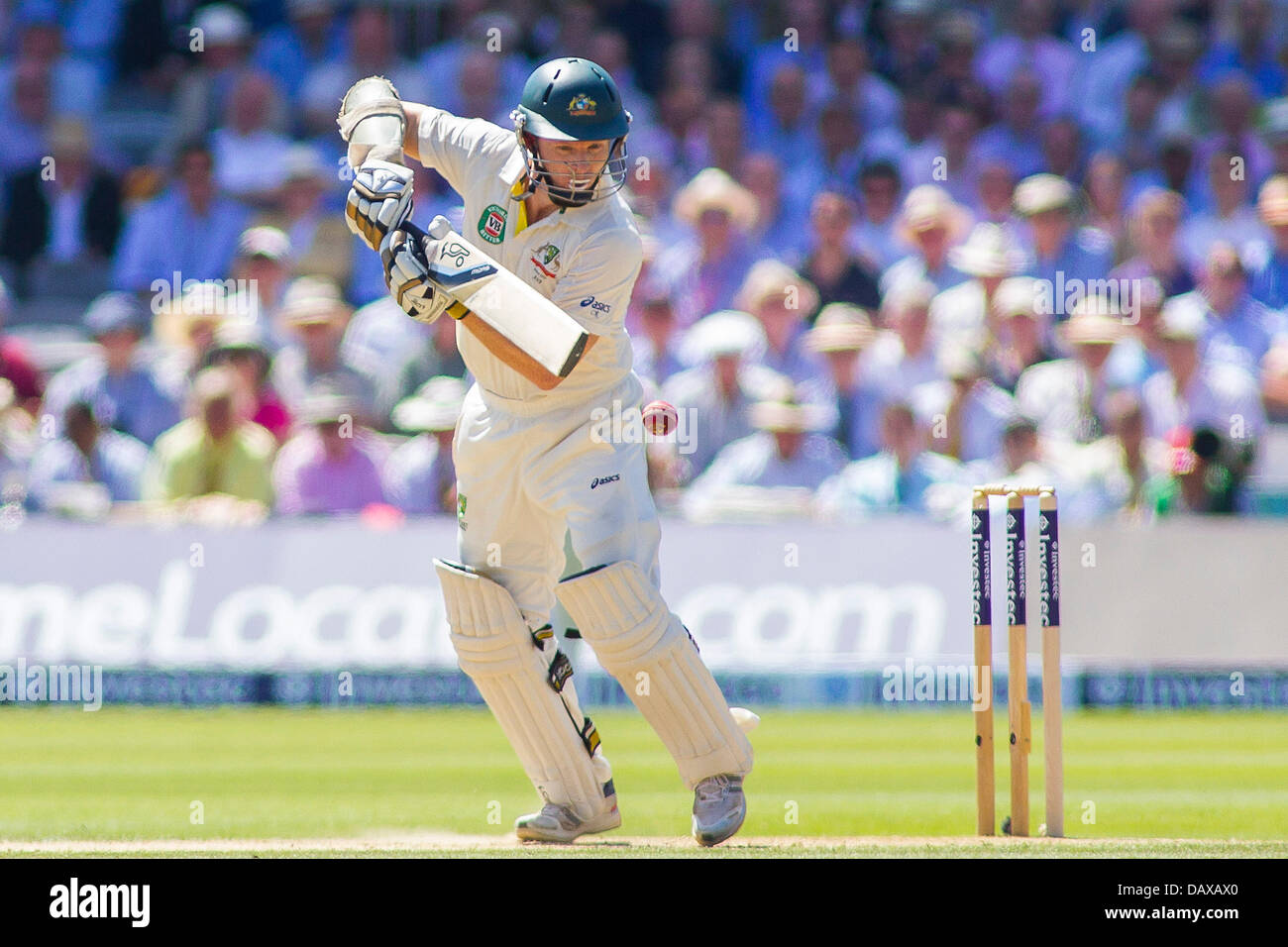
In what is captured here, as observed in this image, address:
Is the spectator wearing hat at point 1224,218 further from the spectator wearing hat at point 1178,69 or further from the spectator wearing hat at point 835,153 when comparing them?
the spectator wearing hat at point 835,153

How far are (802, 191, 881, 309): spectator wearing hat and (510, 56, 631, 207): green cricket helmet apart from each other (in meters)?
7.26

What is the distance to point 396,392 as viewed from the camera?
12055mm

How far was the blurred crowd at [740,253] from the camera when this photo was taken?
11.3 meters

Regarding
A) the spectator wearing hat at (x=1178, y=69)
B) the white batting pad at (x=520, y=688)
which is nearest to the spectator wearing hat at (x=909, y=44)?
the spectator wearing hat at (x=1178, y=69)

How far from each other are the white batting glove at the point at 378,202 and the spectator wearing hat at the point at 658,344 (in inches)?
253

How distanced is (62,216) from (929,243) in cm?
600

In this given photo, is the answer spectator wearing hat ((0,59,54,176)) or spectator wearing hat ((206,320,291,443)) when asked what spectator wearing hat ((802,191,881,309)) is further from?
spectator wearing hat ((0,59,54,176))

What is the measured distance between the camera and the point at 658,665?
578cm

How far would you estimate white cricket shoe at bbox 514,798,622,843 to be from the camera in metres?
5.96

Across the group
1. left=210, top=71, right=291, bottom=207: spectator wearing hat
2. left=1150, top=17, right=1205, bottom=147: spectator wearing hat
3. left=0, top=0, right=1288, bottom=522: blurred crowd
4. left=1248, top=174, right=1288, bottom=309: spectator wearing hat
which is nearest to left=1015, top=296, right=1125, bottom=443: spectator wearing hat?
left=0, top=0, right=1288, bottom=522: blurred crowd

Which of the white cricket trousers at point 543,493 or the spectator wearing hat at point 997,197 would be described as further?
the spectator wearing hat at point 997,197

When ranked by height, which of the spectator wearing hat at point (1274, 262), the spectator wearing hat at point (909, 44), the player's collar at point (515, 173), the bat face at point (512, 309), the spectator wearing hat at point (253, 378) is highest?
the spectator wearing hat at point (909, 44)
